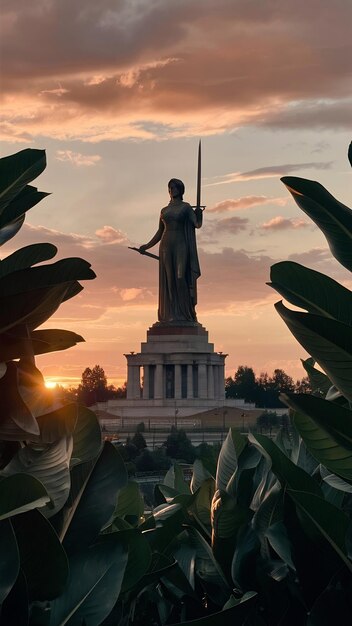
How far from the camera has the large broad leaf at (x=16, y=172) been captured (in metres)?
1.41

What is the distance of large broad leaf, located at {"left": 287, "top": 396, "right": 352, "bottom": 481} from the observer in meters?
1.27

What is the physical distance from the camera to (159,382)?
1933 inches

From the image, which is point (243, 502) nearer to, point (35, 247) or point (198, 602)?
point (198, 602)

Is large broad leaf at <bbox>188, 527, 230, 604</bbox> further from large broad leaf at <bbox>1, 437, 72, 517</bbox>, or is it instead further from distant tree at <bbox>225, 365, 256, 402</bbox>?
distant tree at <bbox>225, 365, 256, 402</bbox>

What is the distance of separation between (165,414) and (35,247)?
47389 millimetres

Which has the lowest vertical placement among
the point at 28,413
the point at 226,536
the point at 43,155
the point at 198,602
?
the point at 198,602

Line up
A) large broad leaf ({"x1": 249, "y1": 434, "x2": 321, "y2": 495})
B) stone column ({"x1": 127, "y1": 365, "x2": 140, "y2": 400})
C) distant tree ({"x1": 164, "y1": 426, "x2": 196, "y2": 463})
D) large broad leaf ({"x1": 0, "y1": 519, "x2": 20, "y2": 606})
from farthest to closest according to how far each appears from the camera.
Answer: stone column ({"x1": 127, "y1": 365, "x2": 140, "y2": 400}) → distant tree ({"x1": 164, "y1": 426, "x2": 196, "y2": 463}) → large broad leaf ({"x1": 249, "y1": 434, "x2": 321, "y2": 495}) → large broad leaf ({"x1": 0, "y1": 519, "x2": 20, "y2": 606})

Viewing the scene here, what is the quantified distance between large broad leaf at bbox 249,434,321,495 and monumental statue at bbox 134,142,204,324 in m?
43.9

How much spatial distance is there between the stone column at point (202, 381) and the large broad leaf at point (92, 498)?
156 feet

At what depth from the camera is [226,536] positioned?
1.58 metres

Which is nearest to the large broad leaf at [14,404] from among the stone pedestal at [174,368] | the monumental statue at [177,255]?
the monumental statue at [177,255]

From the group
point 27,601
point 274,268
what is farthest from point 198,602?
point 274,268

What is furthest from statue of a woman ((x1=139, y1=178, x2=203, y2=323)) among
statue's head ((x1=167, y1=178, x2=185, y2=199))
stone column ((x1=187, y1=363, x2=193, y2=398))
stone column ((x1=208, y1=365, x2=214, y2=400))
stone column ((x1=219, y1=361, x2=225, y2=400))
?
stone column ((x1=219, y1=361, x2=225, y2=400))

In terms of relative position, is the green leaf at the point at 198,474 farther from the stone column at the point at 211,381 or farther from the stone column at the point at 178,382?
the stone column at the point at 211,381
